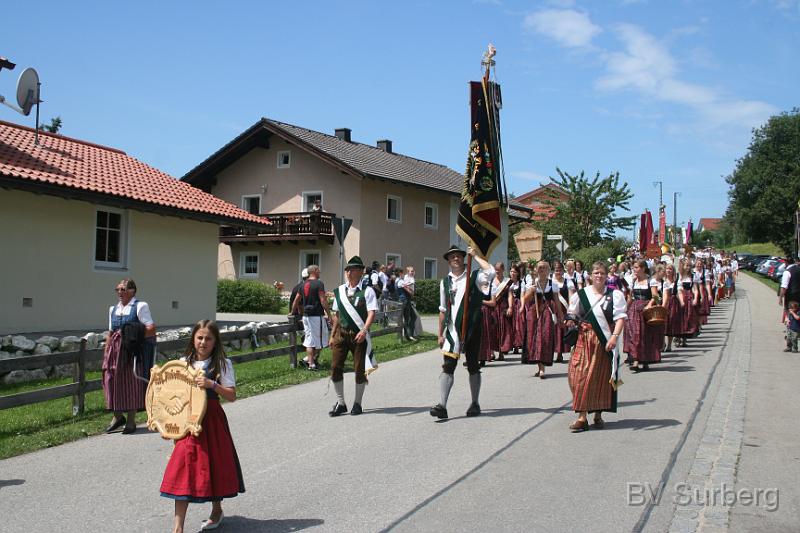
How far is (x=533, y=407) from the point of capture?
370 inches

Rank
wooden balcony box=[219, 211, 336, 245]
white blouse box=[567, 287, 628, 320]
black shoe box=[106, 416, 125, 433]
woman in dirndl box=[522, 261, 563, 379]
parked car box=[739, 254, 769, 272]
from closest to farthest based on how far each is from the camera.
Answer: white blouse box=[567, 287, 628, 320] < black shoe box=[106, 416, 125, 433] < woman in dirndl box=[522, 261, 563, 379] < wooden balcony box=[219, 211, 336, 245] < parked car box=[739, 254, 769, 272]

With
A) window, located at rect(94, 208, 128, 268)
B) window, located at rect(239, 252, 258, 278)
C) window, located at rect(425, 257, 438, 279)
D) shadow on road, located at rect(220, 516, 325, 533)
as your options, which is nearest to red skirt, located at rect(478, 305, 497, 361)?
shadow on road, located at rect(220, 516, 325, 533)

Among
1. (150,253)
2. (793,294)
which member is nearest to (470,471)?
(793,294)

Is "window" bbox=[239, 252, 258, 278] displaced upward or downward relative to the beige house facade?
downward

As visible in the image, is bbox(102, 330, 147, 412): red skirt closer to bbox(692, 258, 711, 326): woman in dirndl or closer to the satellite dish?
the satellite dish

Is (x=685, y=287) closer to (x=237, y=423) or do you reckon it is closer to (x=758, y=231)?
(x=237, y=423)

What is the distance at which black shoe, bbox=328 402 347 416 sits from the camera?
9.08m

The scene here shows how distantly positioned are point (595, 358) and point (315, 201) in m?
27.8

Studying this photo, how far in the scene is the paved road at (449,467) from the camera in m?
5.17

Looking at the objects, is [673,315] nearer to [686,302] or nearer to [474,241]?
[686,302]

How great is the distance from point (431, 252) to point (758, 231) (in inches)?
1830

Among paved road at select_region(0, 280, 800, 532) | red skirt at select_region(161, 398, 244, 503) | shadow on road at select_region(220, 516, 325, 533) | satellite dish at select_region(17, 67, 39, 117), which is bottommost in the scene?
shadow on road at select_region(220, 516, 325, 533)

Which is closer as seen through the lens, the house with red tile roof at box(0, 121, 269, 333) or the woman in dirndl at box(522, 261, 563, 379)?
the woman in dirndl at box(522, 261, 563, 379)

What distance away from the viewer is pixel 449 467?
646 cm
